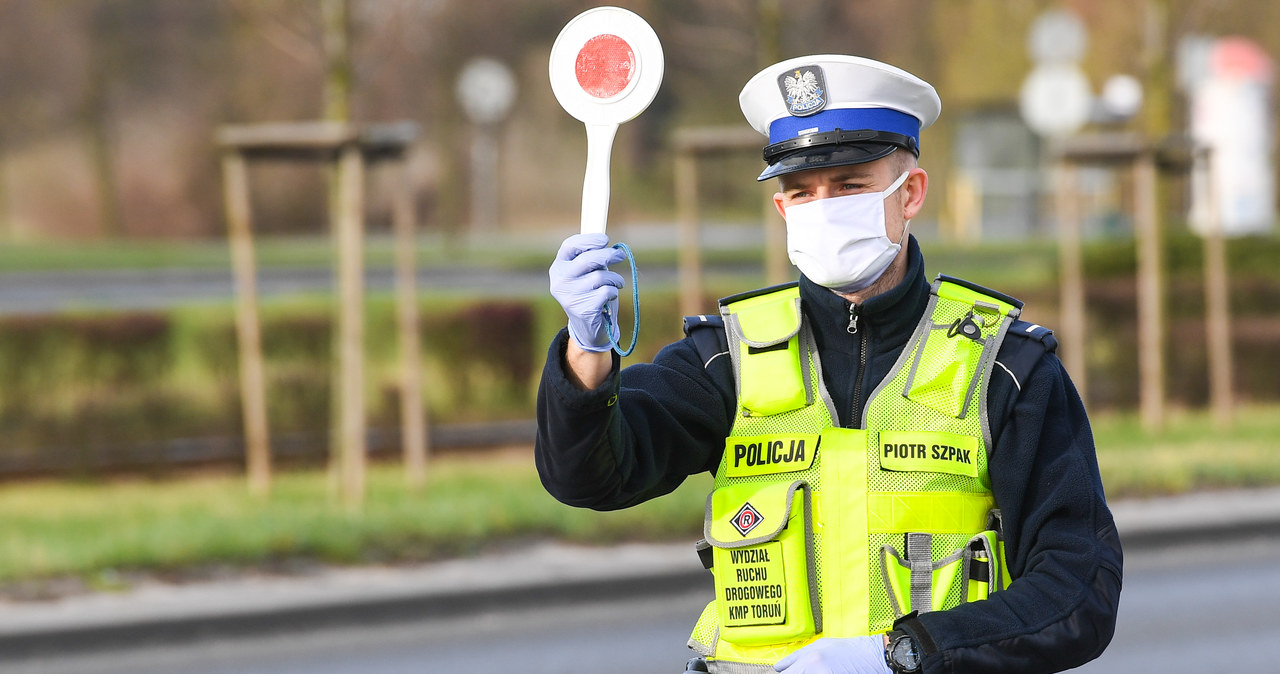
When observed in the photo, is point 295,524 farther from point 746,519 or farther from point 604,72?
point 604,72

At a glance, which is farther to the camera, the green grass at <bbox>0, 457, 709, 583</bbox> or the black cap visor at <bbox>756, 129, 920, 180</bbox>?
the green grass at <bbox>0, 457, 709, 583</bbox>

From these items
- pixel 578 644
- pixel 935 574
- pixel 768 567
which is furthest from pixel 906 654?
pixel 578 644

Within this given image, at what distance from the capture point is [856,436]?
2.40 m

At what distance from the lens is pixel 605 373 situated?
2301mm

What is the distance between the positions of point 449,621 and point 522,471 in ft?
10.1

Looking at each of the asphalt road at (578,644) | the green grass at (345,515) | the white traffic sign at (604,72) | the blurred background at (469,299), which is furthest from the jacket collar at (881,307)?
the green grass at (345,515)

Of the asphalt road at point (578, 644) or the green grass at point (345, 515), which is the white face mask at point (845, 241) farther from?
the green grass at point (345, 515)

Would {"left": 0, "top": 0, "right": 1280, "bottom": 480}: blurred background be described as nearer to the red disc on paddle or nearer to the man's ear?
the man's ear

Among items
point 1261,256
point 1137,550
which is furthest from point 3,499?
point 1261,256

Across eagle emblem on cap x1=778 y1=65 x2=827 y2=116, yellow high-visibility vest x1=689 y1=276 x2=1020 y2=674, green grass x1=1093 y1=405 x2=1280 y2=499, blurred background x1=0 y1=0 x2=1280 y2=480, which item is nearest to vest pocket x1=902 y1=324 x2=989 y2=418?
yellow high-visibility vest x1=689 y1=276 x2=1020 y2=674

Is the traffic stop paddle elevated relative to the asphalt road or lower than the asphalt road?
elevated

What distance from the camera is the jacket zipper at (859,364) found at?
8.02ft

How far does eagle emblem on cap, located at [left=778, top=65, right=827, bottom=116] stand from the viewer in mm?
2451

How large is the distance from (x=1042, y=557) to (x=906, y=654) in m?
0.25
